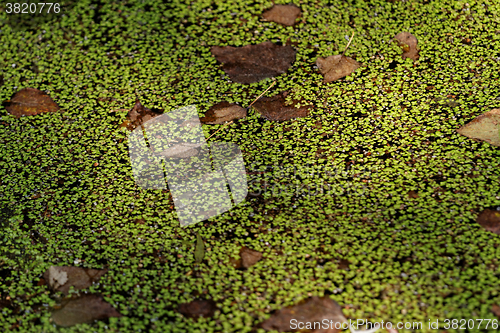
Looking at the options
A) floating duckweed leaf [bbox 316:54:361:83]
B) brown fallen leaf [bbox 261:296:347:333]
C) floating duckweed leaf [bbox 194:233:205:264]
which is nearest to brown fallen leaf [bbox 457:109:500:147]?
floating duckweed leaf [bbox 316:54:361:83]

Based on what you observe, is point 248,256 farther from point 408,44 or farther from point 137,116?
point 408,44

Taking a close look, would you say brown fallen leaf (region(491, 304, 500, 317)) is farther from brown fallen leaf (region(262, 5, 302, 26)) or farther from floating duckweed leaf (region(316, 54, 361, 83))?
brown fallen leaf (region(262, 5, 302, 26))

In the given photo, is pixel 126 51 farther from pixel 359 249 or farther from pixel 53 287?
pixel 359 249

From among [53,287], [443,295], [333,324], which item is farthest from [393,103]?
[53,287]

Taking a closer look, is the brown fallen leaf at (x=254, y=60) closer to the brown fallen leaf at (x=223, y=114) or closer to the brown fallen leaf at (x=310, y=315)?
the brown fallen leaf at (x=223, y=114)

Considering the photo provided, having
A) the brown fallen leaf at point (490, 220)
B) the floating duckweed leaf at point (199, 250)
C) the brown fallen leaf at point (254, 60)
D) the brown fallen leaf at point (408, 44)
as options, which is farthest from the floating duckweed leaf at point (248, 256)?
the brown fallen leaf at point (408, 44)

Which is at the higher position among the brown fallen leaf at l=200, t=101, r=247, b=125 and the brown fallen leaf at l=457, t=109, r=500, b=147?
the brown fallen leaf at l=457, t=109, r=500, b=147
